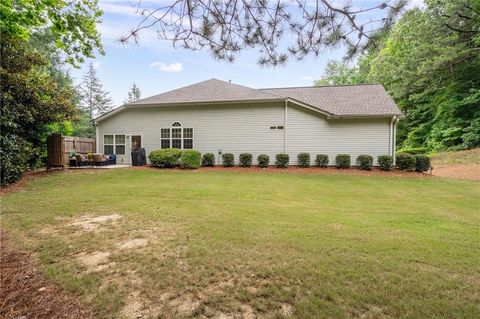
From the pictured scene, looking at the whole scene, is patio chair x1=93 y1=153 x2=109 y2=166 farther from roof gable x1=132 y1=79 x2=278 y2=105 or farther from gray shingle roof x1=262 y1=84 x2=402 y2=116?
gray shingle roof x1=262 y1=84 x2=402 y2=116

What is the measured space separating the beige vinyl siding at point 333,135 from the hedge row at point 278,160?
2.52 feet

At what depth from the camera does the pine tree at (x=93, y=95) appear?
45406 millimetres

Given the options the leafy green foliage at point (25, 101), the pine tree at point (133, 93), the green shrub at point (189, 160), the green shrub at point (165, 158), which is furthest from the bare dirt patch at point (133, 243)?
the pine tree at point (133, 93)

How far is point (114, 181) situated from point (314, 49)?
9.32 m

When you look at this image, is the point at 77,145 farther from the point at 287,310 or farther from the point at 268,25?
the point at 287,310

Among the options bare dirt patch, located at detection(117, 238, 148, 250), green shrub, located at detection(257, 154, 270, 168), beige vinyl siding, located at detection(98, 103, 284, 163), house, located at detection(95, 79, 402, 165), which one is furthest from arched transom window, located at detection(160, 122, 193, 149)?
bare dirt patch, located at detection(117, 238, 148, 250)

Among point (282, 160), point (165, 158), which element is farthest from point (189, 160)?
point (282, 160)

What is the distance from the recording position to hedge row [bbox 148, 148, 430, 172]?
13.0 metres

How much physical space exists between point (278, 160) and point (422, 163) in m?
6.75

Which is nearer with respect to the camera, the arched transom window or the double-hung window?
the arched transom window

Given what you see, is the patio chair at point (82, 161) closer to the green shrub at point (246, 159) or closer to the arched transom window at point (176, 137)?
the arched transom window at point (176, 137)

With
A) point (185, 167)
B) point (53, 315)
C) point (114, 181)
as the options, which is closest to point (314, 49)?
point (53, 315)

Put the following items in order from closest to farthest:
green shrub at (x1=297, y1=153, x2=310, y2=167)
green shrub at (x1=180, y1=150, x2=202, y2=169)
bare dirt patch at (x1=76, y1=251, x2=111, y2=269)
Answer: bare dirt patch at (x1=76, y1=251, x2=111, y2=269)
green shrub at (x1=180, y1=150, x2=202, y2=169)
green shrub at (x1=297, y1=153, x2=310, y2=167)

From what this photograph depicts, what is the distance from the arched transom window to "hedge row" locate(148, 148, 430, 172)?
178 centimetres
